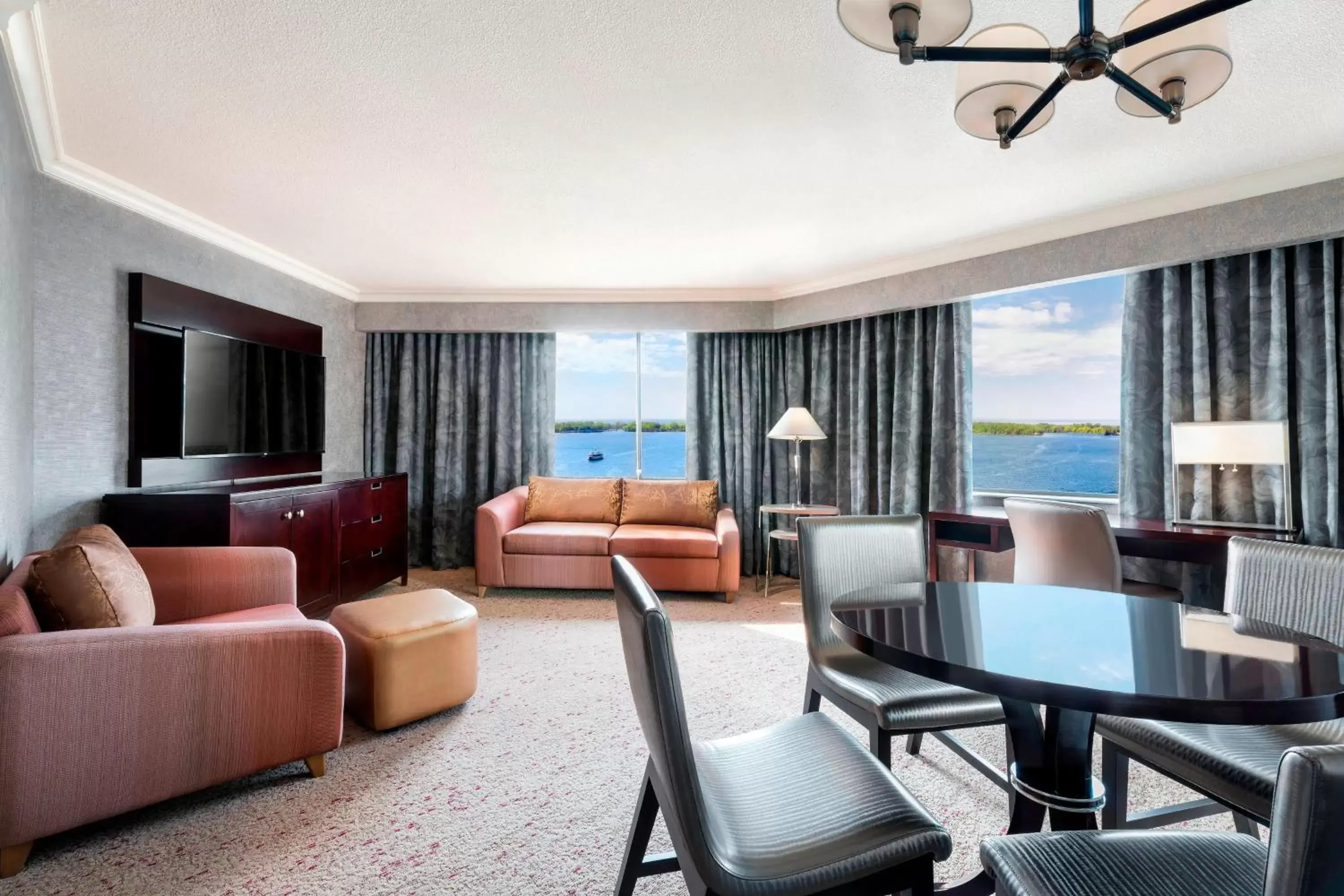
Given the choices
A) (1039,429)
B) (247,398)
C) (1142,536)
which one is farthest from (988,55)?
(247,398)

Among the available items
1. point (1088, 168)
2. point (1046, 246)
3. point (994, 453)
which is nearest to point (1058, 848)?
point (1088, 168)

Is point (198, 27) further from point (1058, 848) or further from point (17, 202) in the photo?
point (1058, 848)

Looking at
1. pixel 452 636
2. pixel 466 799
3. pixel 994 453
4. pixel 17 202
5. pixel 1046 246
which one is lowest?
pixel 466 799

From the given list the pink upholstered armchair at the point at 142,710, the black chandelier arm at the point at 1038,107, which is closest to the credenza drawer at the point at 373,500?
the pink upholstered armchair at the point at 142,710

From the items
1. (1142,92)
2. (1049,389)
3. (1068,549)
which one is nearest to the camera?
(1142,92)

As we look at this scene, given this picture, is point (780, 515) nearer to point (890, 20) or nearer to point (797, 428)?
point (797, 428)

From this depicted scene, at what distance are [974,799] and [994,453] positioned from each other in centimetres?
302

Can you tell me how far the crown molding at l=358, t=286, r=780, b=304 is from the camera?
523cm

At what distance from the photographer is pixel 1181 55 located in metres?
1.50

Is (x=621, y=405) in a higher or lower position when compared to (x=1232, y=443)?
higher

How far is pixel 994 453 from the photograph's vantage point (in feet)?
14.7

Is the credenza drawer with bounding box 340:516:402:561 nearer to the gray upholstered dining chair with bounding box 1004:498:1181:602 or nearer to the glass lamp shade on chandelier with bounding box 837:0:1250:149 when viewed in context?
the gray upholstered dining chair with bounding box 1004:498:1181:602

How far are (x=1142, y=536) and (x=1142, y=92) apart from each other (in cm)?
226

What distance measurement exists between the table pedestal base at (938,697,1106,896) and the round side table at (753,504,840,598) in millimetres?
2752
